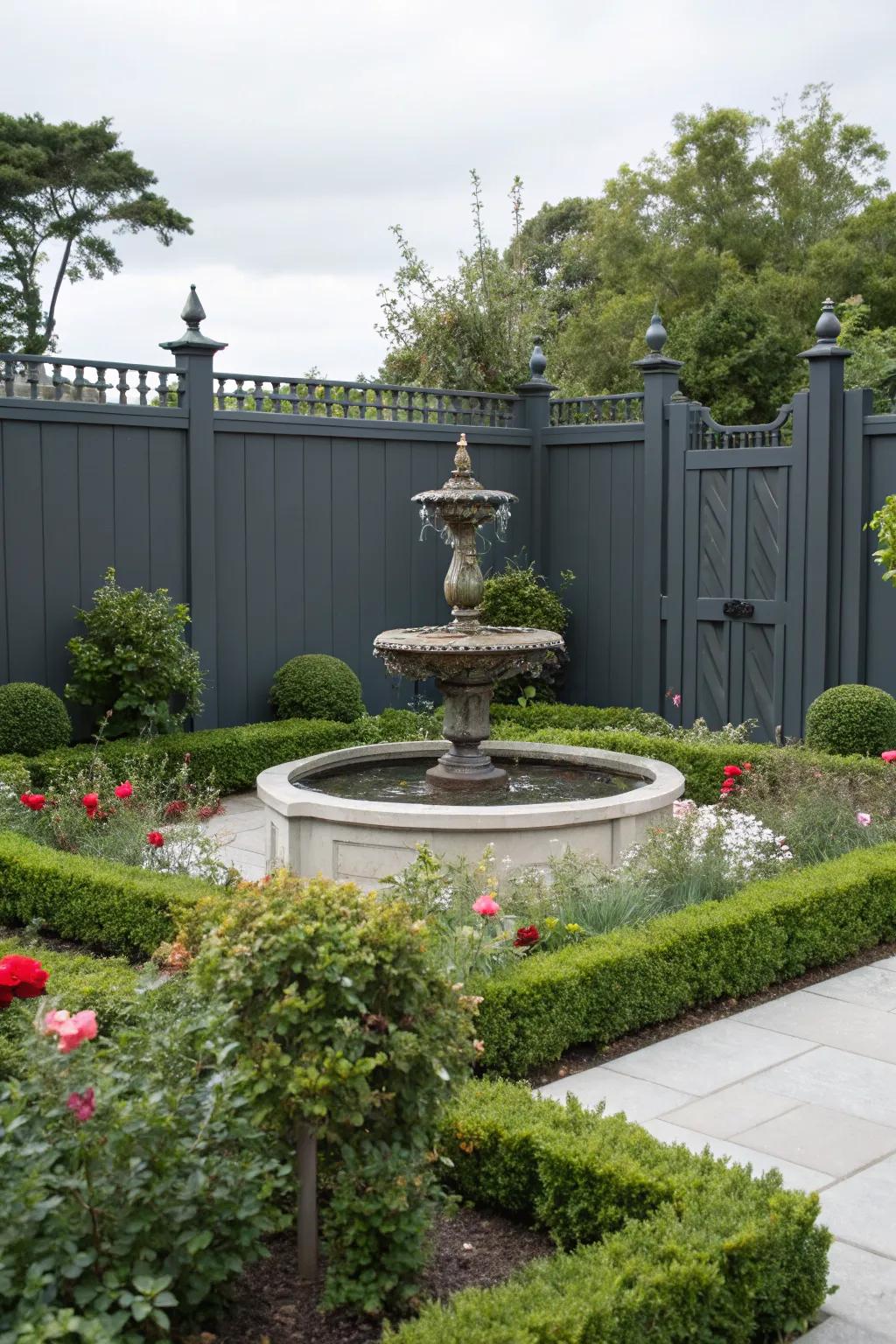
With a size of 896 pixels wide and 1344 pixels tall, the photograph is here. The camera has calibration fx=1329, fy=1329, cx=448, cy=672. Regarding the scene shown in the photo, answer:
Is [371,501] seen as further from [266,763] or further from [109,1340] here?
[109,1340]

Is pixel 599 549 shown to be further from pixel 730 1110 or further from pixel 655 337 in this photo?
pixel 730 1110

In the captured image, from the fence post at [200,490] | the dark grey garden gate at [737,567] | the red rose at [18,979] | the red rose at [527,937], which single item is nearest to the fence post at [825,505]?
the dark grey garden gate at [737,567]

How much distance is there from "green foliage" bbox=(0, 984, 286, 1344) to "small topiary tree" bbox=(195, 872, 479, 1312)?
12 centimetres

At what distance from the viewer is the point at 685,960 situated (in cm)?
575

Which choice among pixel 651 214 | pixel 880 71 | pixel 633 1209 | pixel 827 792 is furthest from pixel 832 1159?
pixel 651 214

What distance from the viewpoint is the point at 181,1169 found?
291 centimetres

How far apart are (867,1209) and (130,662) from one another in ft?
24.5

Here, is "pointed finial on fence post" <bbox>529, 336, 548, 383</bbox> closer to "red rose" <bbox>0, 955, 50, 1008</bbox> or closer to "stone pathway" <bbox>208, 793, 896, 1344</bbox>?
"stone pathway" <bbox>208, 793, 896, 1344</bbox>

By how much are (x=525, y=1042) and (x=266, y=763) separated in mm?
6164

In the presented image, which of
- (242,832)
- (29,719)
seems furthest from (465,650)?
(29,719)

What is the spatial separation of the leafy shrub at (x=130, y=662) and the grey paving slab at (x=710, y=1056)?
5946mm

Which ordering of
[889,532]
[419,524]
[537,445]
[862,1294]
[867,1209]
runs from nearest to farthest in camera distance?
1. [862,1294]
2. [867,1209]
3. [889,532]
4. [419,524]
5. [537,445]

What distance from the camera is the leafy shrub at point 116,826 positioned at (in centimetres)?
726

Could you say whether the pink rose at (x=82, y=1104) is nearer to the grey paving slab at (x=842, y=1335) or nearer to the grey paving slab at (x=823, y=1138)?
the grey paving slab at (x=842, y=1335)
